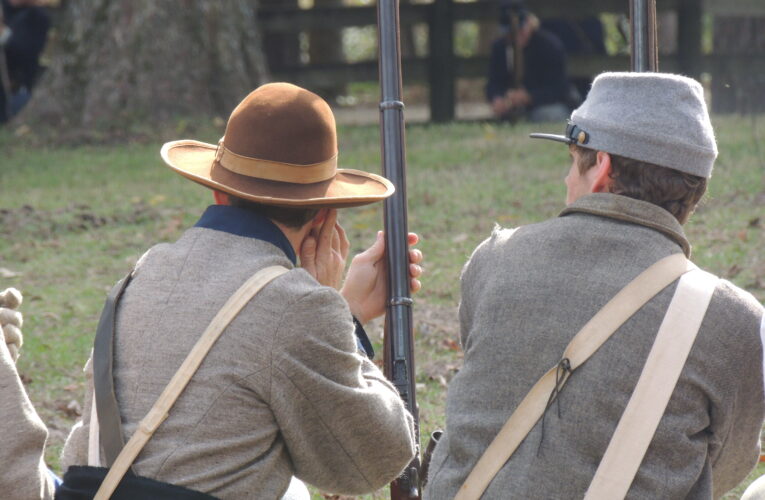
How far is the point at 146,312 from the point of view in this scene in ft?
8.96

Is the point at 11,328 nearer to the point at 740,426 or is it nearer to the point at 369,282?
the point at 369,282

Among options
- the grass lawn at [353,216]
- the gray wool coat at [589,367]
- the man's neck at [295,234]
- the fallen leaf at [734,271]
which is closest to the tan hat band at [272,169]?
the man's neck at [295,234]

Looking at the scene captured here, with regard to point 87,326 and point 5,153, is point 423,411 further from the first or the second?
point 5,153

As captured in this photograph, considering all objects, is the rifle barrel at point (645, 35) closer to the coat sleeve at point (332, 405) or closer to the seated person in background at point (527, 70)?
the coat sleeve at point (332, 405)

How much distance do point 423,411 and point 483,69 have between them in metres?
8.65

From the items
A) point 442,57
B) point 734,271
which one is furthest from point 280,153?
point 442,57

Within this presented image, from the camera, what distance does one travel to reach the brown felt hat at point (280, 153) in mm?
2895

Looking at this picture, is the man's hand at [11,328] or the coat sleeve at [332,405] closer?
the coat sleeve at [332,405]

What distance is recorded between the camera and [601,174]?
2.92 metres

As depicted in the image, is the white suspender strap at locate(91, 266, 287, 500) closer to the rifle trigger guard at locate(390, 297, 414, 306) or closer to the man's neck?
the man's neck

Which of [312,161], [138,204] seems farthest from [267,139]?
[138,204]

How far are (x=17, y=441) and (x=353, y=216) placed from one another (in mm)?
6334

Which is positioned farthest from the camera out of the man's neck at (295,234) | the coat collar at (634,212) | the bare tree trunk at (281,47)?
the bare tree trunk at (281,47)

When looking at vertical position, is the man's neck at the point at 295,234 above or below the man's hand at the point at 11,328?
above
